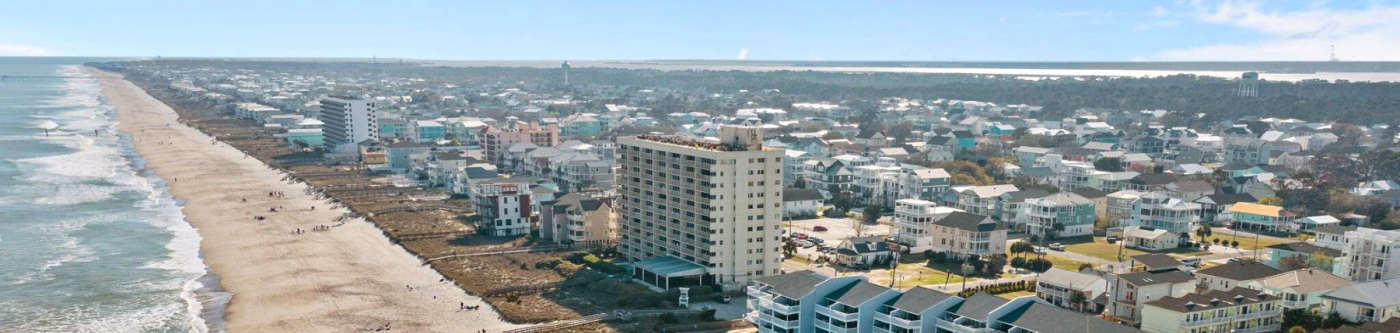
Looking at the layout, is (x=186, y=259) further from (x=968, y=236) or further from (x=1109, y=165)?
(x=1109, y=165)

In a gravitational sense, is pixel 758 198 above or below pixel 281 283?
above

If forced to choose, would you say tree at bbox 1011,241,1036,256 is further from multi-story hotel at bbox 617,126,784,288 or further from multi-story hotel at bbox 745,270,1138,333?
multi-story hotel at bbox 745,270,1138,333

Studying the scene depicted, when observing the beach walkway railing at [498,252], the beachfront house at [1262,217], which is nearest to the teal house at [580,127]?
the beach walkway railing at [498,252]

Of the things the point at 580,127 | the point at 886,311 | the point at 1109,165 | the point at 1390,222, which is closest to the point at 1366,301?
the point at 886,311

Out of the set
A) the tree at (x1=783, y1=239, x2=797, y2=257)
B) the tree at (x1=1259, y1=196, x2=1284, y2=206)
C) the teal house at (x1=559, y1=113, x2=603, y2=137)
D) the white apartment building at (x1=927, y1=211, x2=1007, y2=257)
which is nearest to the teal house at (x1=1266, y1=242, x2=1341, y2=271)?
the white apartment building at (x1=927, y1=211, x2=1007, y2=257)

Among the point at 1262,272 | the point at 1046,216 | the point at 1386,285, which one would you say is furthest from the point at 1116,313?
the point at 1046,216

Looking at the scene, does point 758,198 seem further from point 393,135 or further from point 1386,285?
point 393,135
